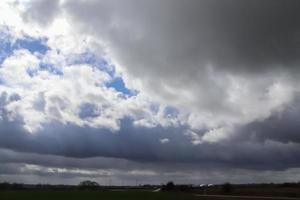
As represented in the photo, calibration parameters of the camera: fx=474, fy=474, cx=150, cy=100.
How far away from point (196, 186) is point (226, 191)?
164ft

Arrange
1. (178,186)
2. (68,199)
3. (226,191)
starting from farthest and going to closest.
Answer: (178,186) < (226,191) < (68,199)

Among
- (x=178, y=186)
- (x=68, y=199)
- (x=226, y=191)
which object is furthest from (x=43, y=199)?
(x=178, y=186)

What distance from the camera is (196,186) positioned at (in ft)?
611

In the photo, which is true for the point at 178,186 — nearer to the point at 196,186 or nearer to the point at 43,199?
the point at 196,186

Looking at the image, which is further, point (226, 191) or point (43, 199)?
point (226, 191)

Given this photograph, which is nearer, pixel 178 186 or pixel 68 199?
pixel 68 199

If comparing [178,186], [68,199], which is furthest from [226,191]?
[68,199]

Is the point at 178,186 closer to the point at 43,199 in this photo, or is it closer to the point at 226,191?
the point at 226,191

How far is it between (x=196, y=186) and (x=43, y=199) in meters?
107

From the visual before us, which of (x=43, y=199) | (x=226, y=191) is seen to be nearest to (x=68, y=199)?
(x=43, y=199)

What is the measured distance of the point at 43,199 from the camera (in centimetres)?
8700

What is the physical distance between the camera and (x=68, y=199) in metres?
86.5

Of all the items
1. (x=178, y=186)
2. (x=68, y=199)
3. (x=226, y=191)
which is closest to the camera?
(x=68, y=199)

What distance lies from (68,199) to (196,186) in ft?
348
